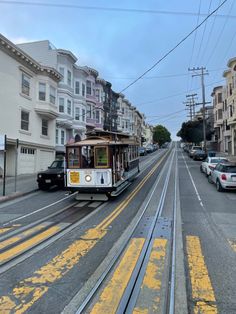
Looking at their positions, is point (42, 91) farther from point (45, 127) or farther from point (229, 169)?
point (229, 169)

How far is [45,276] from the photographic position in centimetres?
544

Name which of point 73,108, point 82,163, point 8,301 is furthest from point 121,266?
point 73,108

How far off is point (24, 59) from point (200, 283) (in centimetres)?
2471

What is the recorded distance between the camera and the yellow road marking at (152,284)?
13.9 feet

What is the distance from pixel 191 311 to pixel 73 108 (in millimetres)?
34092

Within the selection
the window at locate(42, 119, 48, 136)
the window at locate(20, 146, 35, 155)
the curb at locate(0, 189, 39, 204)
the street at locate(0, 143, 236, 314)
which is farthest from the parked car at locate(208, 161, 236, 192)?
the window at locate(42, 119, 48, 136)

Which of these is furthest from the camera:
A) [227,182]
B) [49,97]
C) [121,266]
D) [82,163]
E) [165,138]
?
[165,138]

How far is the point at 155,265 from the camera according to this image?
5.92 m

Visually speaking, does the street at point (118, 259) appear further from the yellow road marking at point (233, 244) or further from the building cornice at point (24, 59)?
the building cornice at point (24, 59)

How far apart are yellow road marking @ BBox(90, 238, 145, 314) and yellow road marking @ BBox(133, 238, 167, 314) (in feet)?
1.03

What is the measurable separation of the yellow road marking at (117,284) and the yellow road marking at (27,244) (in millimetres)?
2473

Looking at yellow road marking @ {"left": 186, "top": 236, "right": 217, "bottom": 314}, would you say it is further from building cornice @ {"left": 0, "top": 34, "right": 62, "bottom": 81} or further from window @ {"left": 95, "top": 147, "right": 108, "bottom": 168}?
building cornice @ {"left": 0, "top": 34, "right": 62, "bottom": 81}

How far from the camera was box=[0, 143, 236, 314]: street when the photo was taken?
4.45 metres

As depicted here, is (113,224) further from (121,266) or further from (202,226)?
(121,266)
